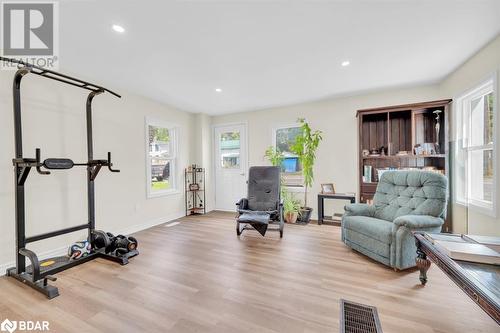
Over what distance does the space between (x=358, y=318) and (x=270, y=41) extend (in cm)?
255

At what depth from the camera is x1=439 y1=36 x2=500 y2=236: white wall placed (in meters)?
2.27

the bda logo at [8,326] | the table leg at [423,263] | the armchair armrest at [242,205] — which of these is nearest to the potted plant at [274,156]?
the armchair armrest at [242,205]

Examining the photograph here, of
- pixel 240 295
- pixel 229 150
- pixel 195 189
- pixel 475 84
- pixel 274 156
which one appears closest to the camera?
pixel 240 295

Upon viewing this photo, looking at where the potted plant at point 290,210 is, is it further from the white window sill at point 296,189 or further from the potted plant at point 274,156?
the potted plant at point 274,156

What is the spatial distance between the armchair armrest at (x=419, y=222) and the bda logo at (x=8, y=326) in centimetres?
329

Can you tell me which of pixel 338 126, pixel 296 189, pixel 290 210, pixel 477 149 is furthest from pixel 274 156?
pixel 477 149

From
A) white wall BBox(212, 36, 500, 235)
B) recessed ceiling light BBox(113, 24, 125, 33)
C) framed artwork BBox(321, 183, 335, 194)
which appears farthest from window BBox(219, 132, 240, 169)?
recessed ceiling light BBox(113, 24, 125, 33)

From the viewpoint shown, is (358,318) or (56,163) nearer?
(358,318)

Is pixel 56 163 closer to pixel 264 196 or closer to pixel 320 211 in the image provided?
pixel 264 196

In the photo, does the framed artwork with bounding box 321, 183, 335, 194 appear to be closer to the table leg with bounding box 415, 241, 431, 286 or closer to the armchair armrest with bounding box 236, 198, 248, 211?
the armchair armrest with bounding box 236, 198, 248, 211

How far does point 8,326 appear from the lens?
1517 mm

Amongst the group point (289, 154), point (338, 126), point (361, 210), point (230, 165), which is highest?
point (338, 126)

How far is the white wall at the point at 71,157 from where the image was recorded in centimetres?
233

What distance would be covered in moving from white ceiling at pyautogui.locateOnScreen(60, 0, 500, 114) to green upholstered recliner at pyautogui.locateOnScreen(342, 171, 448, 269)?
1.46m
